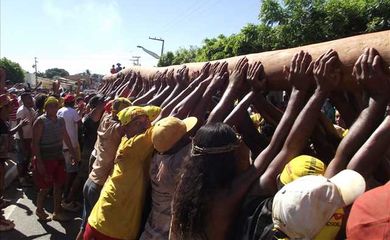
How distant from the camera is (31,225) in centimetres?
577

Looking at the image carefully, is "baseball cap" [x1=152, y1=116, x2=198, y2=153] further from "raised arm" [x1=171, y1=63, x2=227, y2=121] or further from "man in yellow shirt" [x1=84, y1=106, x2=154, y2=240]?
"raised arm" [x1=171, y1=63, x2=227, y2=121]

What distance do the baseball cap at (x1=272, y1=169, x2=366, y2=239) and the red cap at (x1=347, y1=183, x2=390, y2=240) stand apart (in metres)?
0.18

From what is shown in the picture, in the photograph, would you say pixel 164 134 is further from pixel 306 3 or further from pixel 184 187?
pixel 306 3

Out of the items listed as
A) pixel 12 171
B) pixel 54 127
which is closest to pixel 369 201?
pixel 54 127

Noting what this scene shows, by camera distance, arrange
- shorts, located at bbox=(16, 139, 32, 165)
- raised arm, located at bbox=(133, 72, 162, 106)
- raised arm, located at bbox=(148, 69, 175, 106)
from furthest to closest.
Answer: shorts, located at bbox=(16, 139, 32, 165)
raised arm, located at bbox=(133, 72, 162, 106)
raised arm, located at bbox=(148, 69, 175, 106)

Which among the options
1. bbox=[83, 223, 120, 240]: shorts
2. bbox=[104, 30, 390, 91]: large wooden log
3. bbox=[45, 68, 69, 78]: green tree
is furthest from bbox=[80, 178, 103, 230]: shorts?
bbox=[45, 68, 69, 78]: green tree

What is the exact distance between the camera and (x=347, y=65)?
6.99 feet

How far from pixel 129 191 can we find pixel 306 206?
5.77 ft

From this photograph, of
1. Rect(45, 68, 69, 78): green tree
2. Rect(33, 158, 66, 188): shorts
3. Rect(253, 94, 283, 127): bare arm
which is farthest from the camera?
Rect(45, 68, 69, 78): green tree

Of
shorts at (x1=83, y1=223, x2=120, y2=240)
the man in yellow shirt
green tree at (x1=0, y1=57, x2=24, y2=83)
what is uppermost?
the man in yellow shirt

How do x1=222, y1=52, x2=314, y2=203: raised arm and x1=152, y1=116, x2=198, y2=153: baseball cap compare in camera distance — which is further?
x1=152, y1=116, x2=198, y2=153: baseball cap

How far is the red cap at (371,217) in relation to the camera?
1.24 meters

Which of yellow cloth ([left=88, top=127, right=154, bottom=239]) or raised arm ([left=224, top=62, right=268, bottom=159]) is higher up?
raised arm ([left=224, top=62, right=268, bottom=159])

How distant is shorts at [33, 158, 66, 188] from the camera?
5.87m
